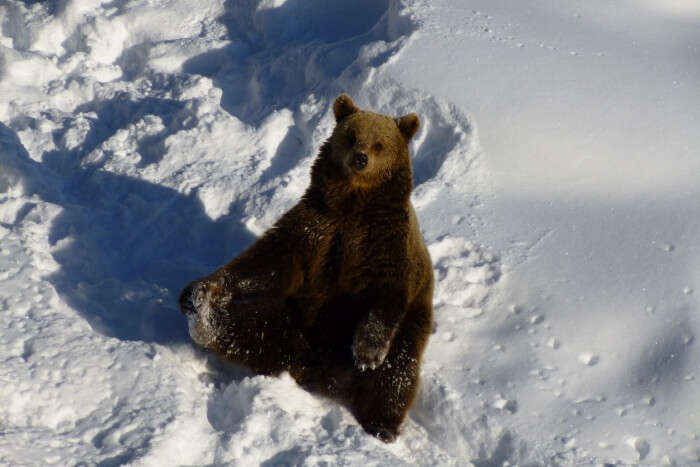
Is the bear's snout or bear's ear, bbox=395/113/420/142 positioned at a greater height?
the bear's snout

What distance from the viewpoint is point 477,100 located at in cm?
617

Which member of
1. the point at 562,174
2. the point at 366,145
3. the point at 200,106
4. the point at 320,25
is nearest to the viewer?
the point at 366,145

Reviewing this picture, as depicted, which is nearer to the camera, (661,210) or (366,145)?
(366,145)

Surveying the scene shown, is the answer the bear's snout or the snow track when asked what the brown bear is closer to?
the bear's snout

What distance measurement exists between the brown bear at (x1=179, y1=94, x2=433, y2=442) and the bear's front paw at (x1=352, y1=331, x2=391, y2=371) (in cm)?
7

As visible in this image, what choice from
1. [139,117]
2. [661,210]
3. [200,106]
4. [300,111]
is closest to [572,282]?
[661,210]

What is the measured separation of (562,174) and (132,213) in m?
3.13

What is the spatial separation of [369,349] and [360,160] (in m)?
0.99

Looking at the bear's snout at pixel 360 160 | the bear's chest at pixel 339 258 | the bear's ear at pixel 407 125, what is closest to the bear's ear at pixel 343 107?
the bear's ear at pixel 407 125

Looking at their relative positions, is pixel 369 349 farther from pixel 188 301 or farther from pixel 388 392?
pixel 188 301

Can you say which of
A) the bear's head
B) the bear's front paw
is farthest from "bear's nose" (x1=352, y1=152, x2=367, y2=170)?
the bear's front paw

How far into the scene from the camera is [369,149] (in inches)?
168

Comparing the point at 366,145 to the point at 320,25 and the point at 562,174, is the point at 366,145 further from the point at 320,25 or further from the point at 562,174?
the point at 320,25

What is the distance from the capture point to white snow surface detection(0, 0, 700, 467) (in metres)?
4.03
